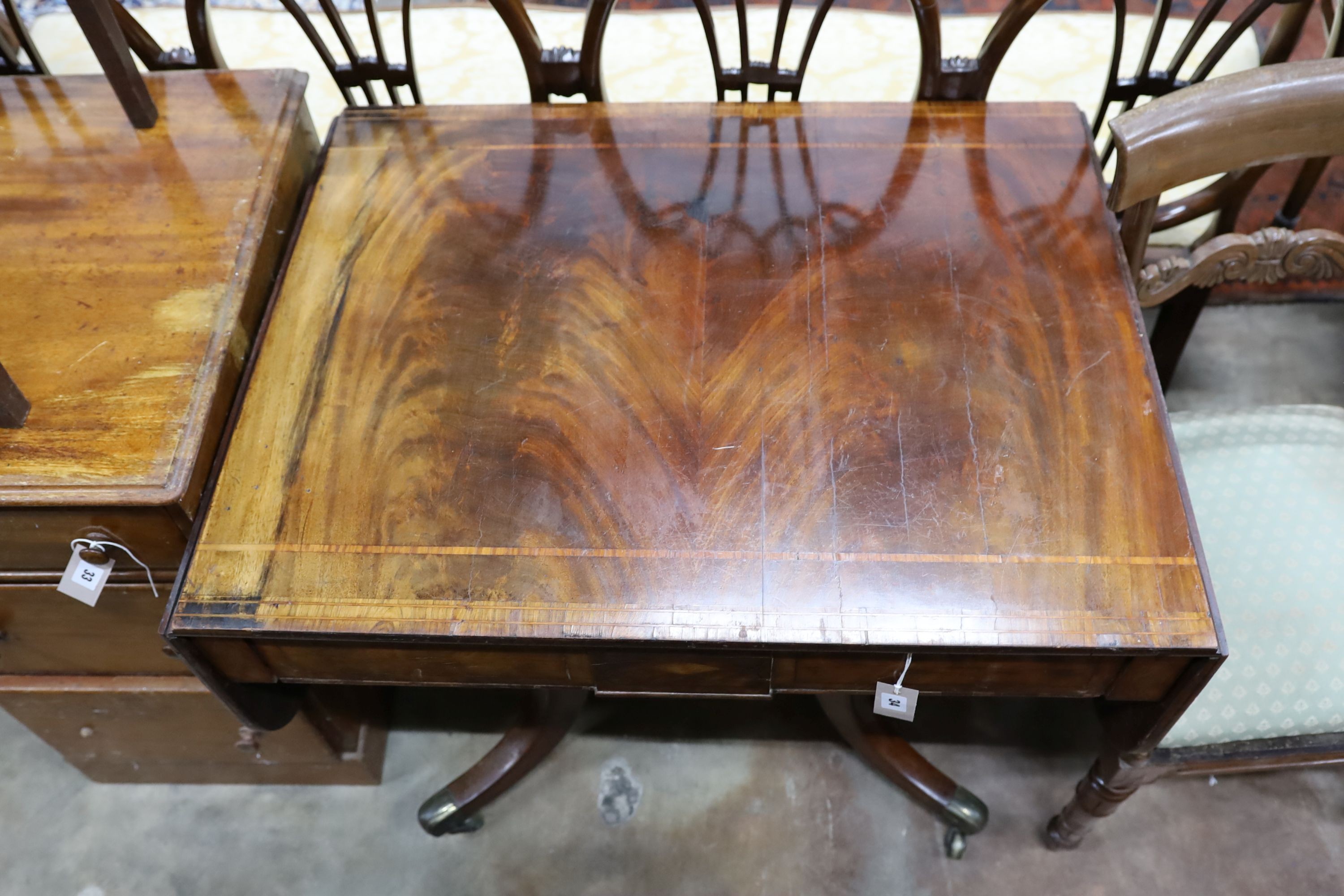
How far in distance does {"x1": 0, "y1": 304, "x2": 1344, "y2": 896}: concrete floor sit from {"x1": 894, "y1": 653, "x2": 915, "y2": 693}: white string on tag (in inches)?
25.4

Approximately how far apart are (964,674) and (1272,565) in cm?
49

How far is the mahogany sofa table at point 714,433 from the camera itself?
3.12 ft

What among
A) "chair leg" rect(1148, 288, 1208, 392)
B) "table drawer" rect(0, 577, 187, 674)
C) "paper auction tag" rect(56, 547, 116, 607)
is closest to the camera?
"paper auction tag" rect(56, 547, 116, 607)

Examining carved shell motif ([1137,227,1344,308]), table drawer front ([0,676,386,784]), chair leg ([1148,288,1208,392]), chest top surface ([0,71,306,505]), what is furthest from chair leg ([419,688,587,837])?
chair leg ([1148,288,1208,392])

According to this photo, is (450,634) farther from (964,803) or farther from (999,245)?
(964,803)

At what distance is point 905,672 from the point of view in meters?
0.99

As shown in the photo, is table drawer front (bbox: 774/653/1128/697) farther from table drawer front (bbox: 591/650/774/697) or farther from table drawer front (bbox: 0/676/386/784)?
table drawer front (bbox: 0/676/386/784)

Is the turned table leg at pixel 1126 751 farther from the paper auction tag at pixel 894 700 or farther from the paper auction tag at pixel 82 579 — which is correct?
the paper auction tag at pixel 82 579

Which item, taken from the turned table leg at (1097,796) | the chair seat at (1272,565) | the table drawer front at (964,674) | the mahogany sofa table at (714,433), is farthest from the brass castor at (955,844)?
the table drawer front at (964,674)

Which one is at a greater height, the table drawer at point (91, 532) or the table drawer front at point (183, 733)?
the table drawer at point (91, 532)

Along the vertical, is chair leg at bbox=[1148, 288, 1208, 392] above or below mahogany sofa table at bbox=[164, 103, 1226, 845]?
below

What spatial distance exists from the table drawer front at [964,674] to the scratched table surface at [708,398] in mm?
60

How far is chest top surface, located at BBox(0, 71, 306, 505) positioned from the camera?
40.0 inches

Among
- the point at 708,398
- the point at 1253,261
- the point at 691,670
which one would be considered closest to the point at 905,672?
the point at 691,670
